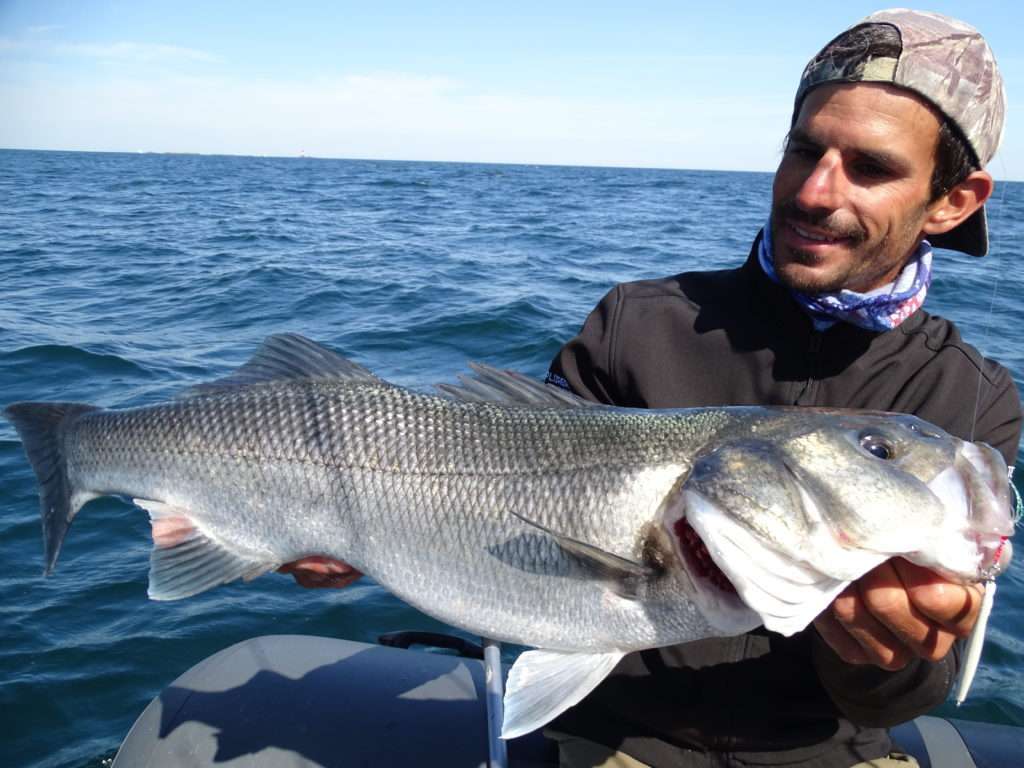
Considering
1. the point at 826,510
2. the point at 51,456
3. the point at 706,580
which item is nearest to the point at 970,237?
the point at 826,510

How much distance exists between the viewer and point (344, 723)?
11.6ft

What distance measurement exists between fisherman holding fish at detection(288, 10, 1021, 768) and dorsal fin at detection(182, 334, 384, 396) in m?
0.71

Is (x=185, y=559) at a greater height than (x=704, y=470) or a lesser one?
lesser

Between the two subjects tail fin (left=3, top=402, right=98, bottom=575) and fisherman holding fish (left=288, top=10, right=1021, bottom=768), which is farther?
tail fin (left=3, top=402, right=98, bottom=575)

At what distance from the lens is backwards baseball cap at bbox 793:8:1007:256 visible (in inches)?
107

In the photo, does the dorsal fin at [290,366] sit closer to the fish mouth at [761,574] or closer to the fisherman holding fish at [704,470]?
the fisherman holding fish at [704,470]

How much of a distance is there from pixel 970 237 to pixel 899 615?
178 cm

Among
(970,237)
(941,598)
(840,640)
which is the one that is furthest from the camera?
(970,237)

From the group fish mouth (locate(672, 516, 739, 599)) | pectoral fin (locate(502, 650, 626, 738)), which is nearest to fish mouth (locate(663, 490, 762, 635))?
fish mouth (locate(672, 516, 739, 599))

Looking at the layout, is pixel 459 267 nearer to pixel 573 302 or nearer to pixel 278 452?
pixel 573 302

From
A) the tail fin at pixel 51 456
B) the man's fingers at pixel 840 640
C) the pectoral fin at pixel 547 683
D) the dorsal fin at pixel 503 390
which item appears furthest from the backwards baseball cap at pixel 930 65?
the tail fin at pixel 51 456

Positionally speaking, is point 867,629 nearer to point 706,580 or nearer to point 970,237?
point 706,580

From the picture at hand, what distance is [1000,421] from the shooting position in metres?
2.92

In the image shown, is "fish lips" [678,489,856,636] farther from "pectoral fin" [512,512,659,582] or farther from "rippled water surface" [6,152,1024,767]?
"rippled water surface" [6,152,1024,767]
